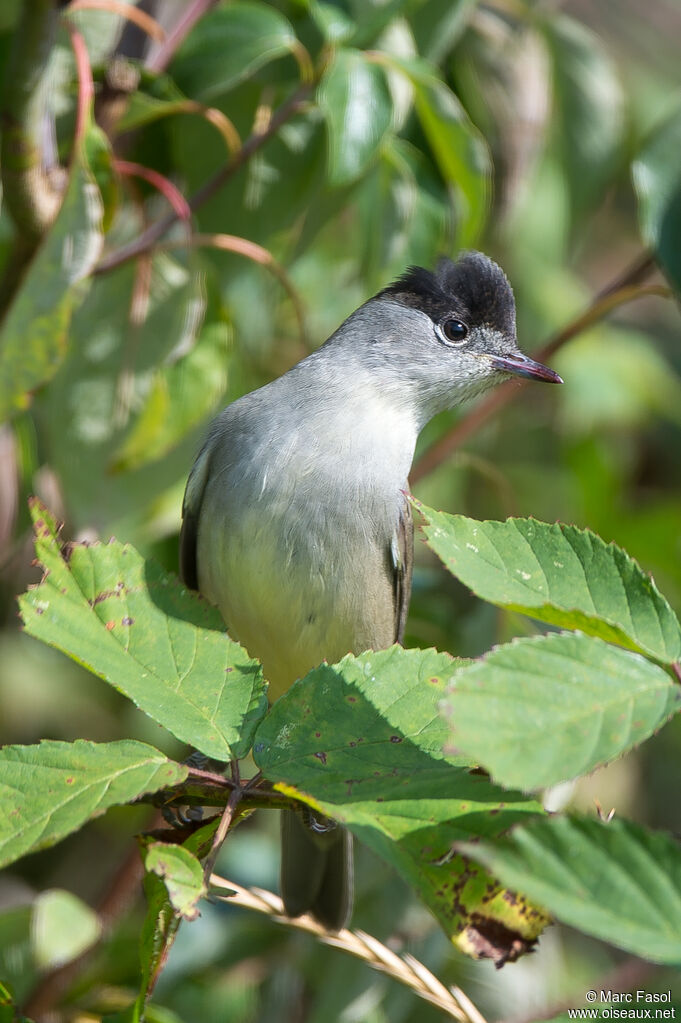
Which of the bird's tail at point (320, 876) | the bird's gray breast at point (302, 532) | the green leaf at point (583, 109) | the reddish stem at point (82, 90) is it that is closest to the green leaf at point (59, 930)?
the bird's tail at point (320, 876)

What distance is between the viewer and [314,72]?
8.90 ft

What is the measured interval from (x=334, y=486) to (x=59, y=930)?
4.20ft

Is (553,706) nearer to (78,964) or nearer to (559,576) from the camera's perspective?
(559,576)

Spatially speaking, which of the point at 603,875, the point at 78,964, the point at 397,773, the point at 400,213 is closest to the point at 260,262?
the point at 400,213

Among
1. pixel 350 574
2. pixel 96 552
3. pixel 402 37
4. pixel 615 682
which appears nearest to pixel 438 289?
pixel 402 37

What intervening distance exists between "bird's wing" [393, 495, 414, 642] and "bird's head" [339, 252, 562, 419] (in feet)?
1.17

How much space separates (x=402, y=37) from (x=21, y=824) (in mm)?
2410

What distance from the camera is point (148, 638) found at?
164 cm

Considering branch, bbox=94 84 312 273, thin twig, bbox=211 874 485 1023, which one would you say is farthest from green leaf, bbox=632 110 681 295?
thin twig, bbox=211 874 485 1023

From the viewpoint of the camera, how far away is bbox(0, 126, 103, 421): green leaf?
7.63ft

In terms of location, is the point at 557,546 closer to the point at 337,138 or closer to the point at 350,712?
the point at 350,712

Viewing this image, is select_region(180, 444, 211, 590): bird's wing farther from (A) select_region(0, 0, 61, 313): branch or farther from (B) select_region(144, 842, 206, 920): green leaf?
(B) select_region(144, 842, 206, 920): green leaf

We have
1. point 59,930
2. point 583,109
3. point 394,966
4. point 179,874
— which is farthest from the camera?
point 583,109

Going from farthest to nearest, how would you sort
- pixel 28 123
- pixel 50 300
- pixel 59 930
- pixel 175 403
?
pixel 175 403, pixel 59 930, pixel 28 123, pixel 50 300
